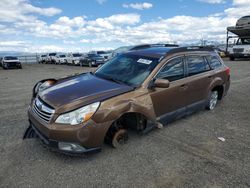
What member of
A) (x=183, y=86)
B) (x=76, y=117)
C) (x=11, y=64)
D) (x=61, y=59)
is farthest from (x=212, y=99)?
(x=61, y=59)

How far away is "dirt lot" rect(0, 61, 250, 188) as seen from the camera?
301 centimetres

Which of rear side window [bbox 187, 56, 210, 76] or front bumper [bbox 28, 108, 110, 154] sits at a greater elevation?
rear side window [bbox 187, 56, 210, 76]

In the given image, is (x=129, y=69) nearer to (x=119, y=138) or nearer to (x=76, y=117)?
(x=119, y=138)

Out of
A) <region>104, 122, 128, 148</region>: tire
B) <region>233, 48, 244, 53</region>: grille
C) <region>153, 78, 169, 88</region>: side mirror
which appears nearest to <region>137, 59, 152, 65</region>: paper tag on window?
<region>153, 78, 169, 88</region>: side mirror

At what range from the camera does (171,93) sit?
14.3 feet

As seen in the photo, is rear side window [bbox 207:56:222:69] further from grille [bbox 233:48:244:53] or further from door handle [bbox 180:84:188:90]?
grille [bbox 233:48:244:53]

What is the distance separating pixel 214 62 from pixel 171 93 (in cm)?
210

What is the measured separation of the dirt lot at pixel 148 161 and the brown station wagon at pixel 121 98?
28cm

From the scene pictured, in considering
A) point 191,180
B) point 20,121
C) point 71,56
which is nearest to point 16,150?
point 20,121

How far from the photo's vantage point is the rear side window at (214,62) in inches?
222

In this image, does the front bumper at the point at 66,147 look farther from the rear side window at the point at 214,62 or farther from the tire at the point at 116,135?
the rear side window at the point at 214,62

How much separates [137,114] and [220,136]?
1.72 m

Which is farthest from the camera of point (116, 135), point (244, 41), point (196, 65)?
point (244, 41)

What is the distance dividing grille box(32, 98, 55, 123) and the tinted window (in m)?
1.91
